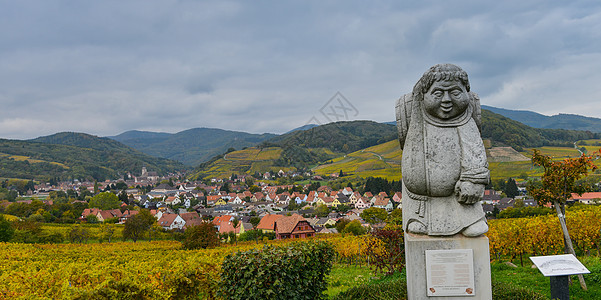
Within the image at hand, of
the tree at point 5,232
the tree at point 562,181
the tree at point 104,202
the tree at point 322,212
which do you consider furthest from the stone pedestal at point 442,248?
the tree at point 104,202

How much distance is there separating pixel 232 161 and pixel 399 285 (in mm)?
170426

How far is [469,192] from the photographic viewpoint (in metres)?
4.82

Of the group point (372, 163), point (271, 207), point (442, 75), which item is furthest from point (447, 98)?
point (372, 163)

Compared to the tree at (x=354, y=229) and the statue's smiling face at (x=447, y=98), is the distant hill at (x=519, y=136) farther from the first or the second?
the statue's smiling face at (x=447, y=98)

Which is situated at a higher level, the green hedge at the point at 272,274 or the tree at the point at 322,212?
the green hedge at the point at 272,274

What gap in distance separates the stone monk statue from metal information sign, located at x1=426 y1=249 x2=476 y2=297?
0.29 metres

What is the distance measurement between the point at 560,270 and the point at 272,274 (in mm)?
5165

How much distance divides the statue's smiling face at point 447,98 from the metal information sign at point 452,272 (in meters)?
1.97

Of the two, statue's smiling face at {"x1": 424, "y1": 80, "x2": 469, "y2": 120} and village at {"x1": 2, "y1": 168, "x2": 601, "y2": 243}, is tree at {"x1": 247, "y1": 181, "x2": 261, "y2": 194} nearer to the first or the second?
village at {"x1": 2, "y1": 168, "x2": 601, "y2": 243}

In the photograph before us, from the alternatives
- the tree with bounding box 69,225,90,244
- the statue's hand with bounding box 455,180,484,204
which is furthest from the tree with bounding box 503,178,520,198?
→ the statue's hand with bounding box 455,180,484,204

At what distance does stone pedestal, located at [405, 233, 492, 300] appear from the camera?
16.3 feet

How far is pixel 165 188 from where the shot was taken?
457 ft

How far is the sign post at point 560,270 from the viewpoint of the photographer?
6.25m

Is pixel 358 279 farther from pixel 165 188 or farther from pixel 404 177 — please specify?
pixel 165 188
